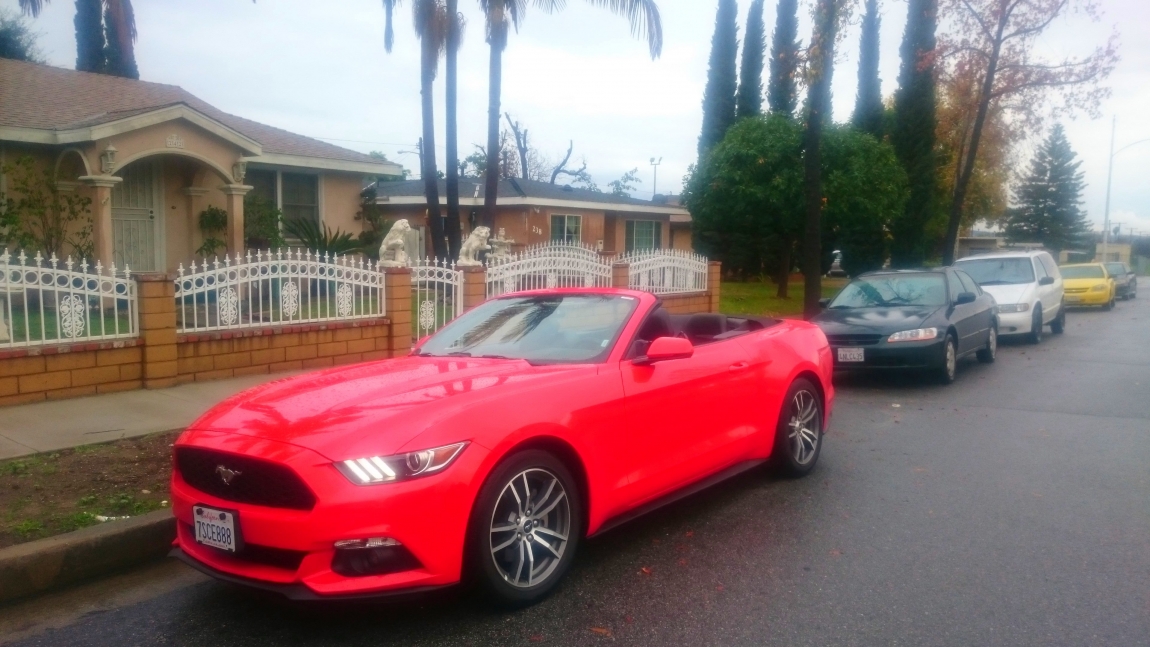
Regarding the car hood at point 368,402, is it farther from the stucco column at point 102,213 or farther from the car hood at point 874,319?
the stucco column at point 102,213

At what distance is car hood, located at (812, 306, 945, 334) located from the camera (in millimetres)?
10758

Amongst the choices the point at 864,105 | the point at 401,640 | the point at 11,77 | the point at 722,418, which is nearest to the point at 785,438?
the point at 722,418

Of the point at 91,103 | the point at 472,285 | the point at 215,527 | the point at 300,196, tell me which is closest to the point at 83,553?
the point at 215,527

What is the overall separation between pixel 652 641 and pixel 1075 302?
26738mm

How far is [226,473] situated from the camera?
3.93 metres

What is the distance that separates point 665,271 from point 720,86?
2177 centimetres

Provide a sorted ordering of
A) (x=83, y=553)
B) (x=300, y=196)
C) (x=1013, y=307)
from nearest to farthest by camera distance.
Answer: (x=83, y=553) → (x=1013, y=307) → (x=300, y=196)

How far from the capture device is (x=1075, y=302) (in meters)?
26.5

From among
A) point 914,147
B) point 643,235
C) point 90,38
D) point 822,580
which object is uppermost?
point 90,38

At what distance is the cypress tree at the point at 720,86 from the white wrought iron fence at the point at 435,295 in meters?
25.4

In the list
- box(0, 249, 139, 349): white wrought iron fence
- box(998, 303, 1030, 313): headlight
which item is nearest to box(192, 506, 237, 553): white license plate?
box(0, 249, 139, 349): white wrought iron fence

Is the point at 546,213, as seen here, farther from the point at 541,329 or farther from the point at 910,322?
the point at 541,329

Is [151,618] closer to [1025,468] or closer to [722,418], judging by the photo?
[722,418]

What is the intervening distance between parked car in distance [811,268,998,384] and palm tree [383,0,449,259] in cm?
903
